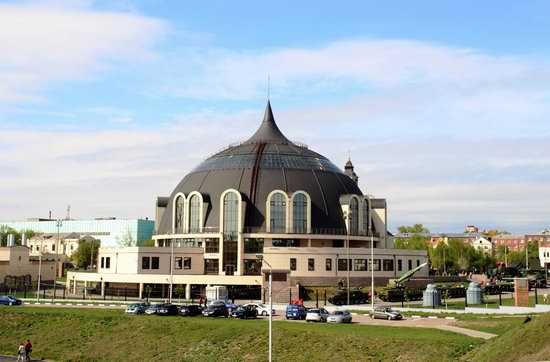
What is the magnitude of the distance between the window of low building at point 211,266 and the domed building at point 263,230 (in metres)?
0.14

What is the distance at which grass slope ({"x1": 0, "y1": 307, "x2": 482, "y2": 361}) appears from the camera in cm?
4109

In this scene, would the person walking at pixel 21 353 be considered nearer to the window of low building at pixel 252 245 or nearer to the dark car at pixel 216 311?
the dark car at pixel 216 311

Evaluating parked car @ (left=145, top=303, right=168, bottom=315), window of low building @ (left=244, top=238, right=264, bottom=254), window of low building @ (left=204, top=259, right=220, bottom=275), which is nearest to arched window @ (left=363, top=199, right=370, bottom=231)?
window of low building @ (left=244, top=238, right=264, bottom=254)

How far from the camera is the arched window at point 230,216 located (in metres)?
94.9

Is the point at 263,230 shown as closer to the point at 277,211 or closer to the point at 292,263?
the point at 277,211

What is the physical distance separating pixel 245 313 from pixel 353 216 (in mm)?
46934

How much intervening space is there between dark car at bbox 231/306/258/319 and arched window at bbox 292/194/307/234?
1514 inches

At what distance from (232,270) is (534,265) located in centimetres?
4812

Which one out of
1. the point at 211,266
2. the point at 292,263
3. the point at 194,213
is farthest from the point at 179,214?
the point at 292,263

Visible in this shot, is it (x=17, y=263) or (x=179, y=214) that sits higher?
(x=179, y=214)

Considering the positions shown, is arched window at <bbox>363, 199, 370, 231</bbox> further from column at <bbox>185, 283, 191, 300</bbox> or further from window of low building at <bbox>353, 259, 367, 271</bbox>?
column at <bbox>185, 283, 191, 300</bbox>

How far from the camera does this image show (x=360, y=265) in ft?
308

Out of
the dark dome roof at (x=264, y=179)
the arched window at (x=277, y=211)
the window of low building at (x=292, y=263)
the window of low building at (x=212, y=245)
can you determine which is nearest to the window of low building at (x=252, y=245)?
the dark dome roof at (x=264, y=179)

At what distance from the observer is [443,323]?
5112 centimetres
